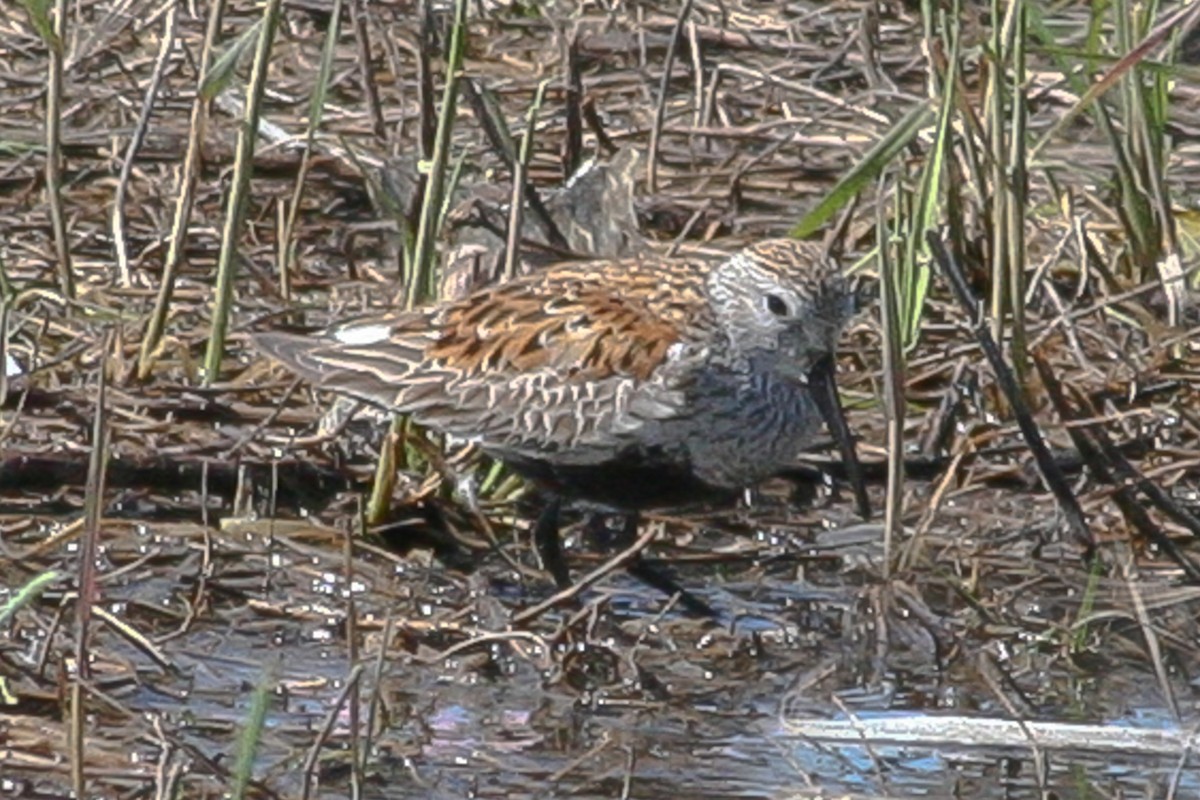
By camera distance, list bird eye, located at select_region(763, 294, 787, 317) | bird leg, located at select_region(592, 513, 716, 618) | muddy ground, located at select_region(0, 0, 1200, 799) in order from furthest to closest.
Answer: bird eye, located at select_region(763, 294, 787, 317) → bird leg, located at select_region(592, 513, 716, 618) → muddy ground, located at select_region(0, 0, 1200, 799)

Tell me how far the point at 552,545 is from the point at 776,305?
728 millimetres

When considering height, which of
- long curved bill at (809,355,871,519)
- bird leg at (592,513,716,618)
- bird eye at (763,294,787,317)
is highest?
bird eye at (763,294,787,317)

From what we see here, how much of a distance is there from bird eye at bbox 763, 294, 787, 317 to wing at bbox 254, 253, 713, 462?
14cm

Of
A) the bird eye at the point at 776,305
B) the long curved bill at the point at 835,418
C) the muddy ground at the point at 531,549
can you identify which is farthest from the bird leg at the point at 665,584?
the bird eye at the point at 776,305

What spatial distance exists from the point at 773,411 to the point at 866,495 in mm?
284

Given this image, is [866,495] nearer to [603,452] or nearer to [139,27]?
[603,452]

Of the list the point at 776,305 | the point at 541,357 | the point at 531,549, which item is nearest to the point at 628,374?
the point at 541,357

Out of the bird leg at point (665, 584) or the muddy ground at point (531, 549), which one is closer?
the muddy ground at point (531, 549)

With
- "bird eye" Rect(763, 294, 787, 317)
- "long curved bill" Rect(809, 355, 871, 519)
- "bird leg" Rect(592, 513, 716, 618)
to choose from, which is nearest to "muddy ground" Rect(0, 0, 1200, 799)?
"bird leg" Rect(592, 513, 716, 618)

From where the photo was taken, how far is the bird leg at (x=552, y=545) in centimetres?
639

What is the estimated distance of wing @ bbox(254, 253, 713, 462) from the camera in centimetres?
641

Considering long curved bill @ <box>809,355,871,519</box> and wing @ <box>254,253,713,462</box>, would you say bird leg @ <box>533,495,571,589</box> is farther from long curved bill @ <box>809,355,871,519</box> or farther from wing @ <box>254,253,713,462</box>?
long curved bill @ <box>809,355,871,519</box>

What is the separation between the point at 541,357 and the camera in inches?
259

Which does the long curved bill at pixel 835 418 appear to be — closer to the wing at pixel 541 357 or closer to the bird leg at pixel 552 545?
the wing at pixel 541 357
